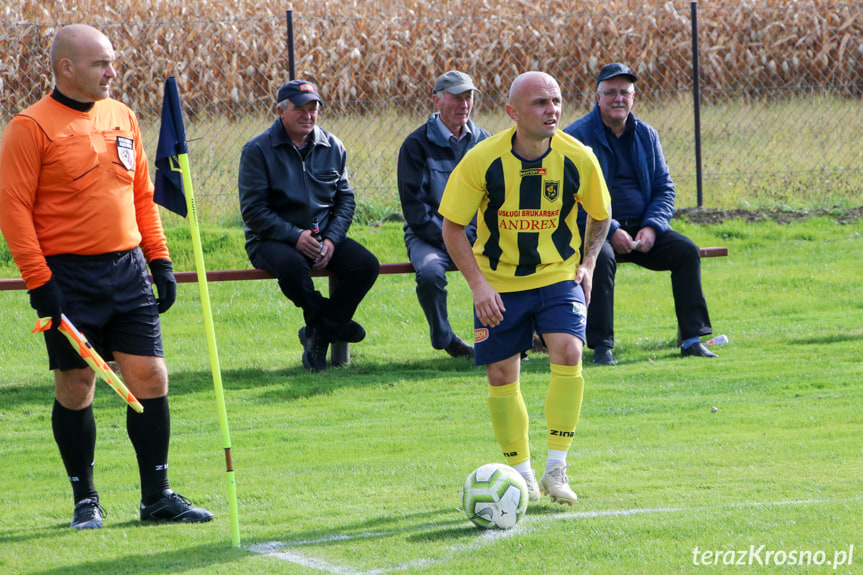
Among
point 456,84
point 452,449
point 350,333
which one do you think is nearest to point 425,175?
point 456,84

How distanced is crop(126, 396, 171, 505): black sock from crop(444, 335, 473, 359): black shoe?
3871 mm

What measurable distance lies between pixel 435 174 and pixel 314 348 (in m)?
1.67

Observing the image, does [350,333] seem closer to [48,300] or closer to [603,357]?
[603,357]

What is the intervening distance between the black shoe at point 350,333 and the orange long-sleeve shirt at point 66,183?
338 centimetres

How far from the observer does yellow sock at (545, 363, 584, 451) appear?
16.3ft

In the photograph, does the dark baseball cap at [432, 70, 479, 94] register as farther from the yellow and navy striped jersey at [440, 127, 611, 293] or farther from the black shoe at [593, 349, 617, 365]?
the yellow and navy striped jersey at [440, 127, 611, 293]

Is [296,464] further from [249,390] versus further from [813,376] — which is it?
[813,376]

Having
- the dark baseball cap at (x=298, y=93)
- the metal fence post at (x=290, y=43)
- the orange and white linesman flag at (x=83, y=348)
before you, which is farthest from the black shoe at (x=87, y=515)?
the metal fence post at (x=290, y=43)

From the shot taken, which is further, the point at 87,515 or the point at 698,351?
the point at 698,351

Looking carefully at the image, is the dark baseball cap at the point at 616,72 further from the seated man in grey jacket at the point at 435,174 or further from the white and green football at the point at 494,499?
the white and green football at the point at 494,499

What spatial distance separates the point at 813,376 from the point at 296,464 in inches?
148

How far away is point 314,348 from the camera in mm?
8438

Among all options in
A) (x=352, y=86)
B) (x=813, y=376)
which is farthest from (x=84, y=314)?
(x=352, y=86)

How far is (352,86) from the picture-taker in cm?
1345
